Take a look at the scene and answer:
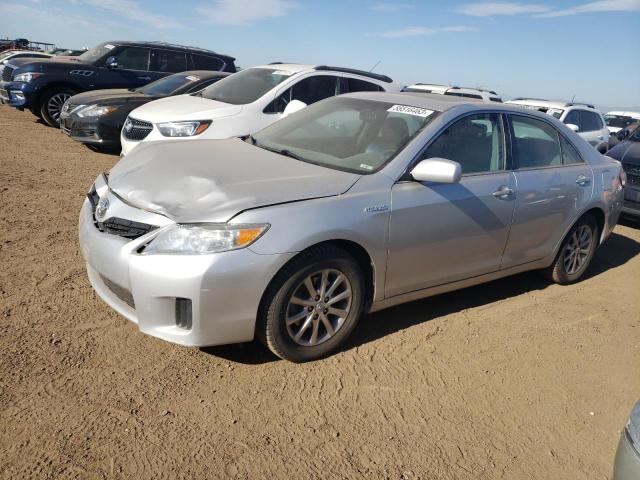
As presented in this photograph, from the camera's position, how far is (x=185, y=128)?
718cm

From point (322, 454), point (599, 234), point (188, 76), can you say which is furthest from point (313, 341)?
point (188, 76)

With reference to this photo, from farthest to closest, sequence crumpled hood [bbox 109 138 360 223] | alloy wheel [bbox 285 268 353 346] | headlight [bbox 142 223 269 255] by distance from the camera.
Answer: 1. alloy wheel [bbox 285 268 353 346]
2. crumpled hood [bbox 109 138 360 223]
3. headlight [bbox 142 223 269 255]

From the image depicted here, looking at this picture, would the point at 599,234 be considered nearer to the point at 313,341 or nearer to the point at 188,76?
the point at 313,341

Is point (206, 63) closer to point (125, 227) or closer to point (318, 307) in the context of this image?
point (125, 227)

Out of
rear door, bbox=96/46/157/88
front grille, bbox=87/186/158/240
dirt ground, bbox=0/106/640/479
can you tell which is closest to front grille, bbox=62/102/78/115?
rear door, bbox=96/46/157/88

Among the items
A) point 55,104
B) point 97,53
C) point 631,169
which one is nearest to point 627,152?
point 631,169

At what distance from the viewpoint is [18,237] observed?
15.6 feet

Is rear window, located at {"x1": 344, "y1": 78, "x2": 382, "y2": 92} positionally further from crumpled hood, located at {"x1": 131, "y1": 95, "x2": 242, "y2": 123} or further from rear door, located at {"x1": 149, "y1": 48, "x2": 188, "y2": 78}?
rear door, located at {"x1": 149, "y1": 48, "x2": 188, "y2": 78}

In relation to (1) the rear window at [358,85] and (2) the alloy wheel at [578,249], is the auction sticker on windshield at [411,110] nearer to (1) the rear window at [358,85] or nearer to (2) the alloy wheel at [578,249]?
(2) the alloy wheel at [578,249]

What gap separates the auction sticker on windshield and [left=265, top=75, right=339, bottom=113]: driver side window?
3.80m

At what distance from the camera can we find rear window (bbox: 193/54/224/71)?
481 inches

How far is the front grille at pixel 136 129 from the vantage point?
24.6 ft

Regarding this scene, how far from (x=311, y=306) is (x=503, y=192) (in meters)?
1.80

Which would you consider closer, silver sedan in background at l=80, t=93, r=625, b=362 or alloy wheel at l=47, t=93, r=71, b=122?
silver sedan in background at l=80, t=93, r=625, b=362
